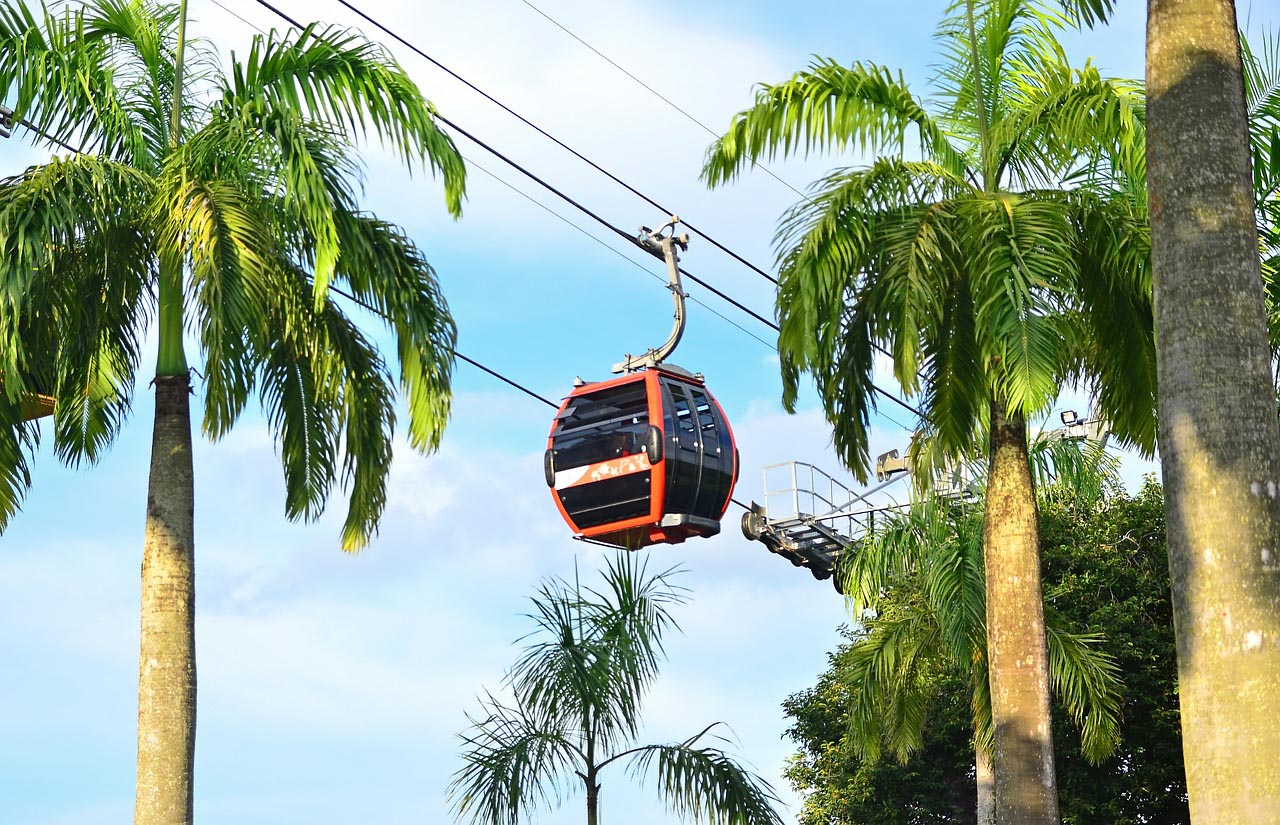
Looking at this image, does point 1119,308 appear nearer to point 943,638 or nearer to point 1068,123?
point 1068,123

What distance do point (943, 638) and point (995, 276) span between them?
8941 mm

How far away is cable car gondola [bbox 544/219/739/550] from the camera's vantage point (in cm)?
2161

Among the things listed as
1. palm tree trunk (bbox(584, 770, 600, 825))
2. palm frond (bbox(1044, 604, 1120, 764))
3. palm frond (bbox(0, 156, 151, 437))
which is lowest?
palm tree trunk (bbox(584, 770, 600, 825))

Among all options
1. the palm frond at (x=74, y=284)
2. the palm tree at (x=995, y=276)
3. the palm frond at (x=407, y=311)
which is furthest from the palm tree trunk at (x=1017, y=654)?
the palm frond at (x=74, y=284)

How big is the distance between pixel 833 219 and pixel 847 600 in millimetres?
9386

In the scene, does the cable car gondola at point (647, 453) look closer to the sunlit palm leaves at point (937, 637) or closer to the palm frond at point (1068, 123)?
the sunlit palm leaves at point (937, 637)

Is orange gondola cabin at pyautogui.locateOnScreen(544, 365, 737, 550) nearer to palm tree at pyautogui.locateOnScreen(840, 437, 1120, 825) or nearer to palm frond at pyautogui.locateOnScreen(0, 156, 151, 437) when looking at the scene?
palm tree at pyautogui.locateOnScreen(840, 437, 1120, 825)

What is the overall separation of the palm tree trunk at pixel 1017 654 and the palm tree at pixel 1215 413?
7380 millimetres

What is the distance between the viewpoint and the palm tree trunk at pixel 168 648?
11.8 meters

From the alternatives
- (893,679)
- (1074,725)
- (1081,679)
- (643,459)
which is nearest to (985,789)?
(893,679)

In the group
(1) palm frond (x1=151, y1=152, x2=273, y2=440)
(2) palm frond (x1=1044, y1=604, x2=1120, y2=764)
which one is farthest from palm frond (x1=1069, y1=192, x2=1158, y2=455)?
(1) palm frond (x1=151, y1=152, x2=273, y2=440)

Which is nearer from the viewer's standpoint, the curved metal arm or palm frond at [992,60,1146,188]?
palm frond at [992,60,1146,188]

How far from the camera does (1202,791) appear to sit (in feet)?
19.3

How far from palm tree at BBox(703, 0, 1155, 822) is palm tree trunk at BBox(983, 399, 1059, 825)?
1 cm
